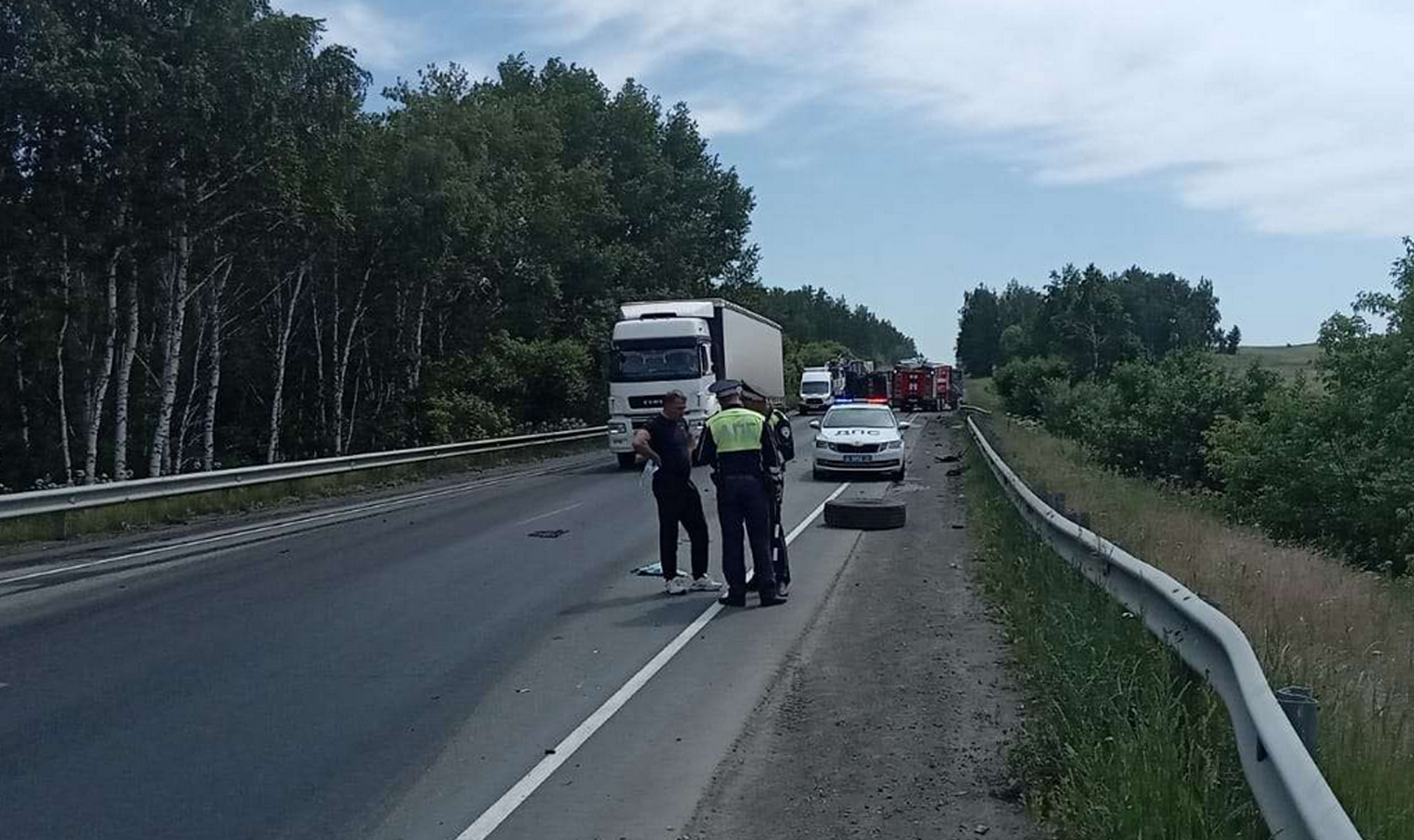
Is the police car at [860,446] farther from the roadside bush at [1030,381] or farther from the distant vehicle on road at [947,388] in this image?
the distant vehicle on road at [947,388]

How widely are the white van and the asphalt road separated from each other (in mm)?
57972

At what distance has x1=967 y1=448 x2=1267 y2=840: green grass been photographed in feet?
17.0

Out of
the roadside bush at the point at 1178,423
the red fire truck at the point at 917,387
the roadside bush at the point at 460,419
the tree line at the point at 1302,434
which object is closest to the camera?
the tree line at the point at 1302,434

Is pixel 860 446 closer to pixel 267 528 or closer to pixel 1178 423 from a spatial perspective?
pixel 1178 423

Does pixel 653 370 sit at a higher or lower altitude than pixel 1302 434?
higher

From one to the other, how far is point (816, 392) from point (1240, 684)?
69.6 m

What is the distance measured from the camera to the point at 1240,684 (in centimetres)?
495

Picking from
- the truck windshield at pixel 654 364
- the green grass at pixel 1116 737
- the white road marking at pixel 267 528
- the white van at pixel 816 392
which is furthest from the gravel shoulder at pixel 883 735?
the white van at pixel 816 392

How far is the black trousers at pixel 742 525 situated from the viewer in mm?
11969

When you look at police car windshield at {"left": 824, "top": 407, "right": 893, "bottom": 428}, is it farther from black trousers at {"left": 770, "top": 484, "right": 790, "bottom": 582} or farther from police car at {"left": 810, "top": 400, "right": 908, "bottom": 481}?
black trousers at {"left": 770, "top": 484, "right": 790, "bottom": 582}

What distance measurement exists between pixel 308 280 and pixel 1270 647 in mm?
42586

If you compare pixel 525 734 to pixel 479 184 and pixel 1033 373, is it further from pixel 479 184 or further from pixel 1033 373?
pixel 1033 373

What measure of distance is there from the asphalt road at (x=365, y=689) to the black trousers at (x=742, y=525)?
0.32 m

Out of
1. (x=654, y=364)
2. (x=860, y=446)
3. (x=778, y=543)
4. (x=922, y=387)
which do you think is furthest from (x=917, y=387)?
(x=778, y=543)
